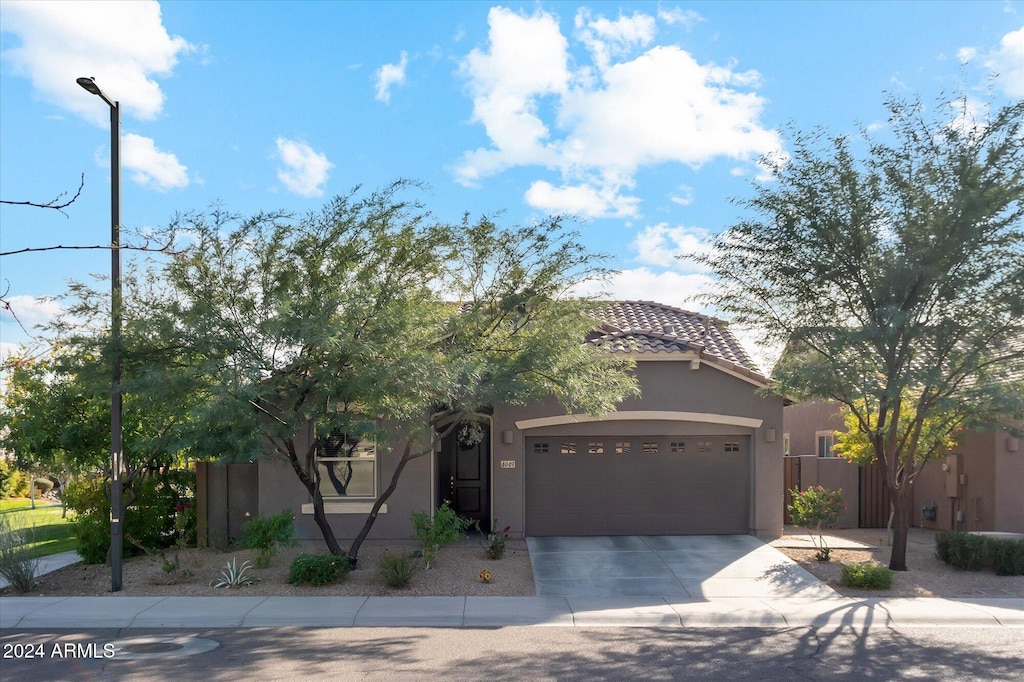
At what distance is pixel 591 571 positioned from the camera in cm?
1374

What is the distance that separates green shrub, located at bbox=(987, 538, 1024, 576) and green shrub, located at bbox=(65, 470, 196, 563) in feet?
46.7

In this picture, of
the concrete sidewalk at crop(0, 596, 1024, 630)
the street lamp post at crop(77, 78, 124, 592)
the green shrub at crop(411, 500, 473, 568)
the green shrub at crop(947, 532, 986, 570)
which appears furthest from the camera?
the green shrub at crop(947, 532, 986, 570)

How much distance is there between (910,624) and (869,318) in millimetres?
4528

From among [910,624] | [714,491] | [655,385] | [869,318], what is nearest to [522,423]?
[655,385]

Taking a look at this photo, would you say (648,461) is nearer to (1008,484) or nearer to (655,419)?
(655,419)

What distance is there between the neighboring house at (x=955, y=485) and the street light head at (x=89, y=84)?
15.6 meters

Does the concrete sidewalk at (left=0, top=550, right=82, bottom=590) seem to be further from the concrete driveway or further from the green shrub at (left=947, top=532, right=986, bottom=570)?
the green shrub at (left=947, top=532, right=986, bottom=570)

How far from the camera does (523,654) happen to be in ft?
30.5

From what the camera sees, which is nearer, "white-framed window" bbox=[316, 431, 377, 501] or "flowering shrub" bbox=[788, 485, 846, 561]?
"flowering shrub" bbox=[788, 485, 846, 561]

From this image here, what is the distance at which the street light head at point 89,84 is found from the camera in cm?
1146

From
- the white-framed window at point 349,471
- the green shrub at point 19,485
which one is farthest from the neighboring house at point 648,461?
the green shrub at point 19,485

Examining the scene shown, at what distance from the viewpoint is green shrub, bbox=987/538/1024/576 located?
13.5 meters

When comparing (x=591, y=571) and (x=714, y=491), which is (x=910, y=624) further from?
(x=714, y=491)

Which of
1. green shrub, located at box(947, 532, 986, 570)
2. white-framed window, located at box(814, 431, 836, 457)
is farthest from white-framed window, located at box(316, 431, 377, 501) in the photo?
white-framed window, located at box(814, 431, 836, 457)
